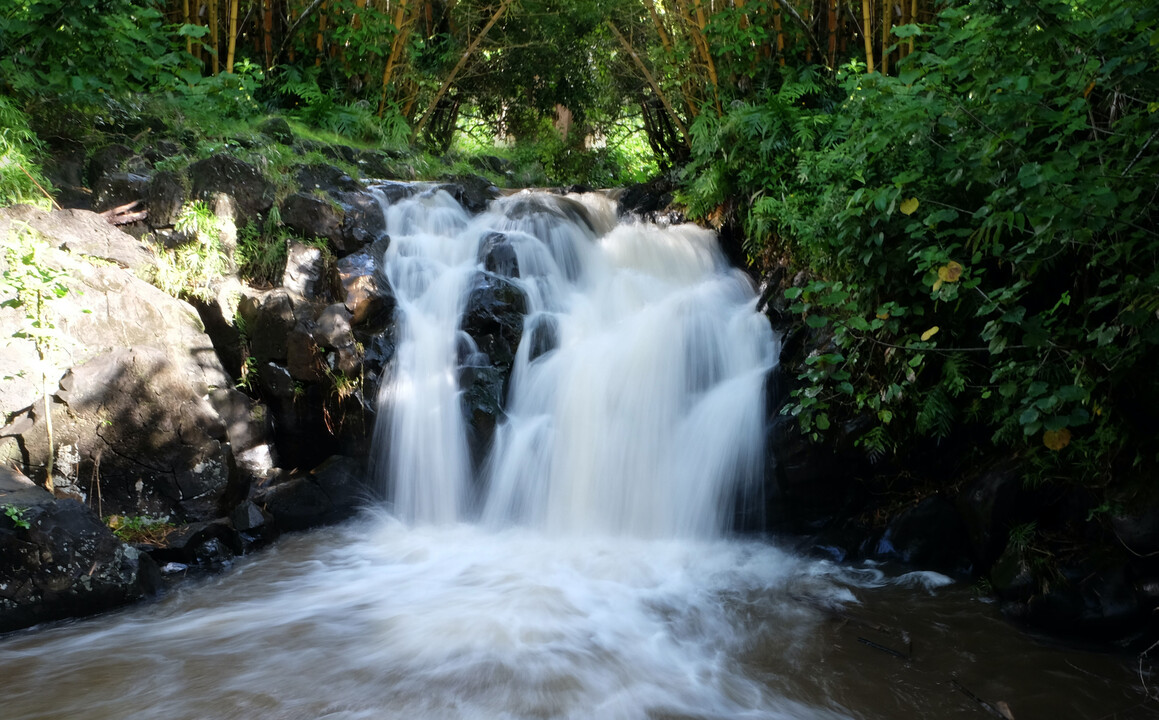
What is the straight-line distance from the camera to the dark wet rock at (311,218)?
6504mm

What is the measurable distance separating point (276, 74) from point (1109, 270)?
9624 mm

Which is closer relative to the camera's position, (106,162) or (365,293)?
(365,293)

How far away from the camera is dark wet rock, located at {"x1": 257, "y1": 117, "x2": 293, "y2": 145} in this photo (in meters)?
7.73

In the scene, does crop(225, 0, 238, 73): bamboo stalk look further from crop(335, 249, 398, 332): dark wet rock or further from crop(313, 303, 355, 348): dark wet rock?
crop(313, 303, 355, 348): dark wet rock

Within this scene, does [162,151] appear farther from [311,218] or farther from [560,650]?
[560,650]

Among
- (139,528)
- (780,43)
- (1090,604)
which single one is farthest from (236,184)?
(1090,604)

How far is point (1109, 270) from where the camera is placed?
11.6 feet

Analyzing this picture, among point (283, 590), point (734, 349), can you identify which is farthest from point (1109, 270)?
point (283, 590)

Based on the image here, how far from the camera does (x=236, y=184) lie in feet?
21.2

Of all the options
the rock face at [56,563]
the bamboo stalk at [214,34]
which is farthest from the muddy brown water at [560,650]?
the bamboo stalk at [214,34]

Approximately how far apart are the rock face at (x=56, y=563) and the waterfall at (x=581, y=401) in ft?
6.78

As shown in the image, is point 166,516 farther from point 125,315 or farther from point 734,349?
point 734,349

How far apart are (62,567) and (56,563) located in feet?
0.12

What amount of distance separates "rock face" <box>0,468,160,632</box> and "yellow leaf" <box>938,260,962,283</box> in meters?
4.59
